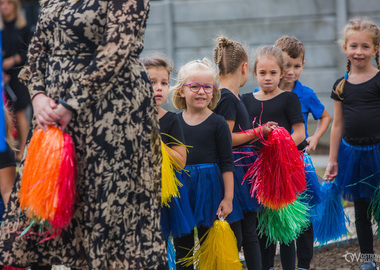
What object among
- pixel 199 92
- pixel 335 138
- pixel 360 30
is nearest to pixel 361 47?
pixel 360 30

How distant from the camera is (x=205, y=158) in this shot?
378 centimetres

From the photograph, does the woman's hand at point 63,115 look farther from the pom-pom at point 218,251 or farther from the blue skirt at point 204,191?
the pom-pom at point 218,251

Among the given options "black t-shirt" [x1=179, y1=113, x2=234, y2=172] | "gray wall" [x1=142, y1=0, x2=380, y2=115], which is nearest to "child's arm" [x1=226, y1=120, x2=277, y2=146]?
"black t-shirt" [x1=179, y1=113, x2=234, y2=172]

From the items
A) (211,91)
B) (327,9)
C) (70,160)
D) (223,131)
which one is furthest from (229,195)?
(327,9)

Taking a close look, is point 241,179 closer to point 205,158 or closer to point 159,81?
point 205,158

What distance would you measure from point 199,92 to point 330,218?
161 cm

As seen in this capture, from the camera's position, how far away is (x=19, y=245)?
2.81 meters

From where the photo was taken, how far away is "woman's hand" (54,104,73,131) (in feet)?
8.93

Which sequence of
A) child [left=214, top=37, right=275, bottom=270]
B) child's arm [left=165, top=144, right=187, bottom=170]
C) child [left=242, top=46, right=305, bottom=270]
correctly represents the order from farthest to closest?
child [left=242, top=46, right=305, bottom=270] < child [left=214, top=37, right=275, bottom=270] < child's arm [left=165, top=144, right=187, bottom=170]

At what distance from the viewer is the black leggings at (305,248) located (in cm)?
427

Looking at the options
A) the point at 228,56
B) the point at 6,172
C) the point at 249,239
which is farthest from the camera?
the point at 228,56

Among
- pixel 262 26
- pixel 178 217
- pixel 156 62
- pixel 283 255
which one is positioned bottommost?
pixel 283 255

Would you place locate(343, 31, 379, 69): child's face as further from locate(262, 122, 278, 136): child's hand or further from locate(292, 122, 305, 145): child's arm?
locate(262, 122, 278, 136): child's hand

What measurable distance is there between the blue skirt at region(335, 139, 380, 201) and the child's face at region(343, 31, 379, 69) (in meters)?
0.60
